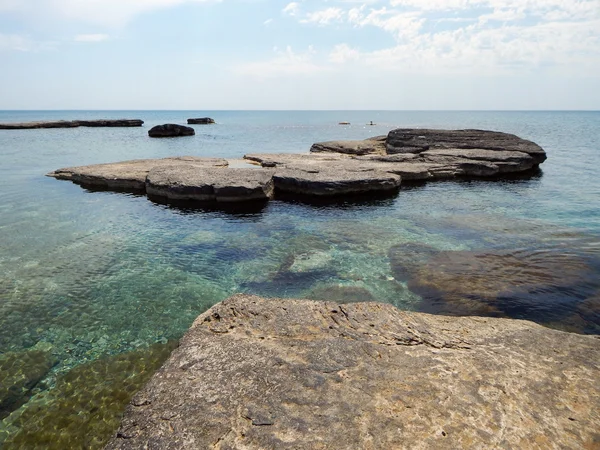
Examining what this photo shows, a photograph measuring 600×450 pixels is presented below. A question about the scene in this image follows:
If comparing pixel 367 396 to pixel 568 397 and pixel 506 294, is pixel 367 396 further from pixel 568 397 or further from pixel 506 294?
pixel 506 294

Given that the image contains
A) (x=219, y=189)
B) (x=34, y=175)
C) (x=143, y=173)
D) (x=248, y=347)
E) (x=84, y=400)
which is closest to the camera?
(x=248, y=347)

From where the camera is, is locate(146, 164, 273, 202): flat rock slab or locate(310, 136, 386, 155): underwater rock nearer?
locate(146, 164, 273, 202): flat rock slab

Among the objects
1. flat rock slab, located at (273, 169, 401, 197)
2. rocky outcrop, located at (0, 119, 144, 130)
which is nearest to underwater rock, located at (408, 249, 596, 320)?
flat rock slab, located at (273, 169, 401, 197)

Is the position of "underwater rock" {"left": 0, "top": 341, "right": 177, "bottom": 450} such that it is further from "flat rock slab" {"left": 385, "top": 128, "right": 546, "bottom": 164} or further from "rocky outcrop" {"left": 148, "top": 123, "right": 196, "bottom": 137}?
"rocky outcrop" {"left": 148, "top": 123, "right": 196, "bottom": 137}

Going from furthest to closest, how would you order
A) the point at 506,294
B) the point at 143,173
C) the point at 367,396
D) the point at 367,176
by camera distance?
1. the point at 143,173
2. the point at 367,176
3. the point at 506,294
4. the point at 367,396

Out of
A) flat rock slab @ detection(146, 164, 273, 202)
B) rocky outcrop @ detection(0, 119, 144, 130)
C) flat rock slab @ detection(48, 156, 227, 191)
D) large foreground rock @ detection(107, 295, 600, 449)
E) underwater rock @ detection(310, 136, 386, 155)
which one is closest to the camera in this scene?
large foreground rock @ detection(107, 295, 600, 449)

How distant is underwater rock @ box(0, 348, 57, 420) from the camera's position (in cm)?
514

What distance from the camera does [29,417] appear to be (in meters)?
4.87

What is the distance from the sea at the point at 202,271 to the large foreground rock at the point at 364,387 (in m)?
1.49

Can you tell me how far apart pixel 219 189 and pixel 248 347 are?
10.7 meters

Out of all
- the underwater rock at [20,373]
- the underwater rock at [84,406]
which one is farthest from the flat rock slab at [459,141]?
the underwater rock at [20,373]

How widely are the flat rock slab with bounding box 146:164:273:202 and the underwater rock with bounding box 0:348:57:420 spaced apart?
30.9 ft

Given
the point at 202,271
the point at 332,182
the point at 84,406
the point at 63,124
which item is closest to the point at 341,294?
the point at 202,271

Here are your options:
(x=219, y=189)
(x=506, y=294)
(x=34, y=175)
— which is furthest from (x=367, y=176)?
(x=34, y=175)
